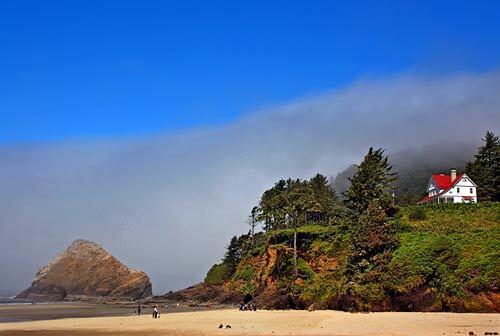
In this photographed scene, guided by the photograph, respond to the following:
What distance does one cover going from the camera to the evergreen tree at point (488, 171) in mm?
80175

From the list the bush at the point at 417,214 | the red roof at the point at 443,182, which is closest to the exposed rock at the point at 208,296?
the bush at the point at 417,214

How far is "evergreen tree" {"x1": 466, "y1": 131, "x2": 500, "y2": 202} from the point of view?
80175 millimetres

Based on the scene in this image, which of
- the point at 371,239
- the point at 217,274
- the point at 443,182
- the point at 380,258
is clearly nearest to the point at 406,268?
the point at 380,258

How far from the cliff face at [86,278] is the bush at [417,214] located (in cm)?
8270

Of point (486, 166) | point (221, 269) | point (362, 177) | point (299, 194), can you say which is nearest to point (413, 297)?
point (362, 177)

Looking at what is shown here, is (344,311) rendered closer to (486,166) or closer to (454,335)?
(454,335)

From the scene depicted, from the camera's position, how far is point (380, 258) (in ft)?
168

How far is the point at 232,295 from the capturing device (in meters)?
80.4

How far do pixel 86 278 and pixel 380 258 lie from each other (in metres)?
107

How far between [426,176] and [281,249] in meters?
114

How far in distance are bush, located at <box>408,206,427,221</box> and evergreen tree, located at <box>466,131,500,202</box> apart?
1941 centimetres

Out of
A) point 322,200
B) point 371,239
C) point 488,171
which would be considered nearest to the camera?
point 371,239

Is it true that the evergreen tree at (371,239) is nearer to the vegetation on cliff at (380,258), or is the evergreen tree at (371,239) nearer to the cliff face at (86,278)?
the vegetation on cliff at (380,258)

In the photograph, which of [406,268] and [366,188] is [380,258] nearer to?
[406,268]
